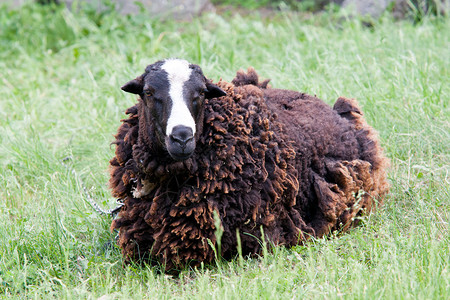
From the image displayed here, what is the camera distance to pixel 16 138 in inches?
203

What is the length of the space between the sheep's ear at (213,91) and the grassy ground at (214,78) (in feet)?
3.70

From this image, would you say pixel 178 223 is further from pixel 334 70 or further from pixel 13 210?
pixel 334 70

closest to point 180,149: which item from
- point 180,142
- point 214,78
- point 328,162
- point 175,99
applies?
point 180,142

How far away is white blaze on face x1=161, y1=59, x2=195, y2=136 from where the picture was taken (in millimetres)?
3172

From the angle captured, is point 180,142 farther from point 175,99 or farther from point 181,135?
point 175,99

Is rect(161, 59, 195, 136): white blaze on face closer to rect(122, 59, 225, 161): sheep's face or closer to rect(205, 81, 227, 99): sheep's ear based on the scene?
rect(122, 59, 225, 161): sheep's face

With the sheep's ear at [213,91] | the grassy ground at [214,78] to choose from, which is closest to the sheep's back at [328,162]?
the grassy ground at [214,78]

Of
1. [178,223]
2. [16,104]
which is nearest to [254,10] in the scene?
[16,104]

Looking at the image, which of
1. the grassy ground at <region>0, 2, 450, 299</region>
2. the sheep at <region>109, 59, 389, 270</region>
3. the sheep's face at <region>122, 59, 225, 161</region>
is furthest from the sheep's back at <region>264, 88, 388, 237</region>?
the sheep's face at <region>122, 59, 225, 161</region>

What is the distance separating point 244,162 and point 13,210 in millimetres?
2075

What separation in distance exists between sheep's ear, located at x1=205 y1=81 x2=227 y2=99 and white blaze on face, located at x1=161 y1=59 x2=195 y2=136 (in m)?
0.17

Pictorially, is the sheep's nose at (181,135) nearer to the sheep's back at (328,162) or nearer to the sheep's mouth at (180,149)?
the sheep's mouth at (180,149)

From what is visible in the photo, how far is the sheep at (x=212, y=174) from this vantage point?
3383 millimetres

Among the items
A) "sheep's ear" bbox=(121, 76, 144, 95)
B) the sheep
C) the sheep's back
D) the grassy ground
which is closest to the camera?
the grassy ground
